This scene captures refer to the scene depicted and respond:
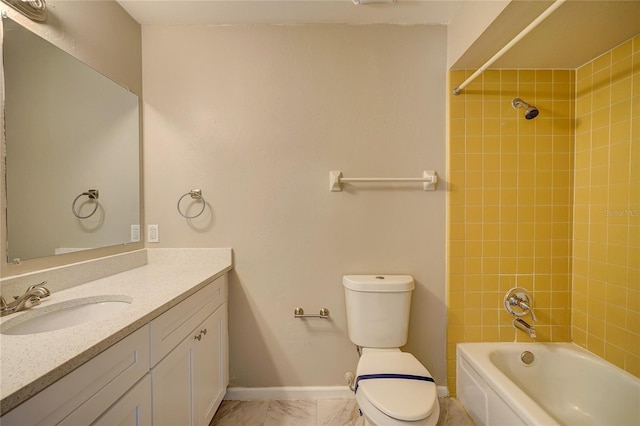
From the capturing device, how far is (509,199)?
1.64 m

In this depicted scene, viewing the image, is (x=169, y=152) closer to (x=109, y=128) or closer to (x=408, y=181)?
(x=109, y=128)

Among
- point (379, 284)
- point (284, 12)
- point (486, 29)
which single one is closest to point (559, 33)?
point (486, 29)

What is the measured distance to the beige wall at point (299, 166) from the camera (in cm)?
166

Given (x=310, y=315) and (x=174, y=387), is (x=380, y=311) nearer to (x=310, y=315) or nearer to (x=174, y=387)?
(x=310, y=315)

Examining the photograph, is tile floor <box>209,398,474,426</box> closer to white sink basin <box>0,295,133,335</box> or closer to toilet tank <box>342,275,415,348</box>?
toilet tank <box>342,275,415,348</box>

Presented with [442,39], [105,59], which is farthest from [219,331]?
[442,39]

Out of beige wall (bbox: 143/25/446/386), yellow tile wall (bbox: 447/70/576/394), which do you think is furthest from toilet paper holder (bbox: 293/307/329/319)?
yellow tile wall (bbox: 447/70/576/394)

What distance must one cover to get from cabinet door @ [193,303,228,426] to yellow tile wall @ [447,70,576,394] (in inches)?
55.0

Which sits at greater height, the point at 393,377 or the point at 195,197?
the point at 195,197

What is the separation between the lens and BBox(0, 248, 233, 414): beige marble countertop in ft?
1.91

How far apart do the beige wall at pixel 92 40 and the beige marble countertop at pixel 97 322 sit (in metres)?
0.15

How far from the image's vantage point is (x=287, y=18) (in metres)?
1.60

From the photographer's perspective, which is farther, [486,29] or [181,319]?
[486,29]

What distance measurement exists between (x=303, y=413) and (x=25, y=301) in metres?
1.41
